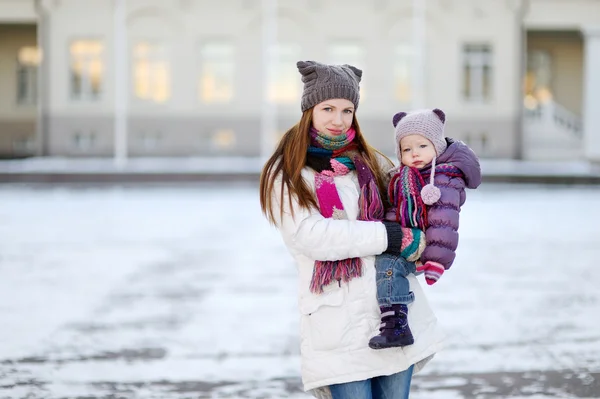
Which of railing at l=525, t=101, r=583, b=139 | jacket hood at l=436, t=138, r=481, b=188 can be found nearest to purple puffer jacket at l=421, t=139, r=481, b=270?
jacket hood at l=436, t=138, r=481, b=188

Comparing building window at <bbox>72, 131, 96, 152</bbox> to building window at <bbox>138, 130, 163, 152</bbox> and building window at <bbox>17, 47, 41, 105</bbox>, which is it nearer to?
building window at <bbox>138, 130, 163, 152</bbox>

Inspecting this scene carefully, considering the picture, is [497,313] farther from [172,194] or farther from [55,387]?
[172,194]

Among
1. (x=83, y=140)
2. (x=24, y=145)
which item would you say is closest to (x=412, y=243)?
(x=83, y=140)

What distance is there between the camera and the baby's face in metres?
2.90

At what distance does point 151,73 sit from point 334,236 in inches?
1028

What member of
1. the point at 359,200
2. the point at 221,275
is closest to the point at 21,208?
the point at 221,275

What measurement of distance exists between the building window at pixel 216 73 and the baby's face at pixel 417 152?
25.3 meters

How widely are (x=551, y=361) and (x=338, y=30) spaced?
23255 mm

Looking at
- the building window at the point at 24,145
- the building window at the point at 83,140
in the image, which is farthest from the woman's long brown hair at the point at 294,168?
the building window at the point at 24,145

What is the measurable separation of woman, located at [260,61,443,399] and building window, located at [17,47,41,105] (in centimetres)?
2993

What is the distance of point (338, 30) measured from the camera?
1091 inches

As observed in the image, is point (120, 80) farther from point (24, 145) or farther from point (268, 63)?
point (24, 145)

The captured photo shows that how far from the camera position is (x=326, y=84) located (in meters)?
2.88

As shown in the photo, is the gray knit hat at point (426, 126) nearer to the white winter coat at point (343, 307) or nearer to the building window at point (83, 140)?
the white winter coat at point (343, 307)
